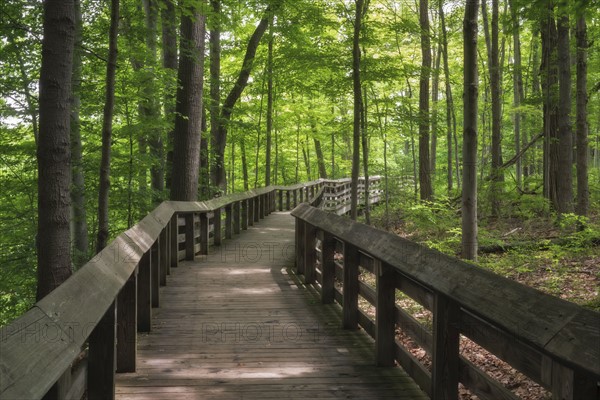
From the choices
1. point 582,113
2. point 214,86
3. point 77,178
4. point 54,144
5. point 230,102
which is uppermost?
point 214,86

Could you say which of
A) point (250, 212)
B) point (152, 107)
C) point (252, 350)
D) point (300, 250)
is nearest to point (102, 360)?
point (252, 350)

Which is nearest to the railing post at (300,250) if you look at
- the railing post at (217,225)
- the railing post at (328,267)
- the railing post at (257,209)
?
the railing post at (328,267)

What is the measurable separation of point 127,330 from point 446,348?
2404 millimetres

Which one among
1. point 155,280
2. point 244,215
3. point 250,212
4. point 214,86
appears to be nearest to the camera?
point 155,280

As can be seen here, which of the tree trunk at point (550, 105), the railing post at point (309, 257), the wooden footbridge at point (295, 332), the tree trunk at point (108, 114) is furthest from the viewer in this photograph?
the tree trunk at point (550, 105)

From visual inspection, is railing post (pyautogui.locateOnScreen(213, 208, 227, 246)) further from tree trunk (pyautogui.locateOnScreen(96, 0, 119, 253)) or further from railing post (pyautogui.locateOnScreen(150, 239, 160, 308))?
railing post (pyautogui.locateOnScreen(150, 239, 160, 308))

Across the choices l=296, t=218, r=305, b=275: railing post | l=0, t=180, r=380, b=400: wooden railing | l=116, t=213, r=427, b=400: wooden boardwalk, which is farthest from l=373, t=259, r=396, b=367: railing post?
l=296, t=218, r=305, b=275: railing post

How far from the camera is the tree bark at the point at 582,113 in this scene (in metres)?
11.3

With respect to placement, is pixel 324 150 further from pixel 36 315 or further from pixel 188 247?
pixel 36 315

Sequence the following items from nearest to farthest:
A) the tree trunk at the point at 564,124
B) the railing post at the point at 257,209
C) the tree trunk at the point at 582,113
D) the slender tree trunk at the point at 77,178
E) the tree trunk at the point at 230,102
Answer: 1. the slender tree trunk at the point at 77,178
2. the tree trunk at the point at 564,124
3. the tree trunk at the point at 582,113
4. the railing post at the point at 257,209
5. the tree trunk at the point at 230,102

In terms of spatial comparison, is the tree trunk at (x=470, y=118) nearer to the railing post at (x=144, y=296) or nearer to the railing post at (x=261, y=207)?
the railing post at (x=144, y=296)

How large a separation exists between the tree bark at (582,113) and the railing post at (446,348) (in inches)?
392

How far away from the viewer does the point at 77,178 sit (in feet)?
39.6

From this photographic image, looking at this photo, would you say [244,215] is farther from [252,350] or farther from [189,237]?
[252,350]
